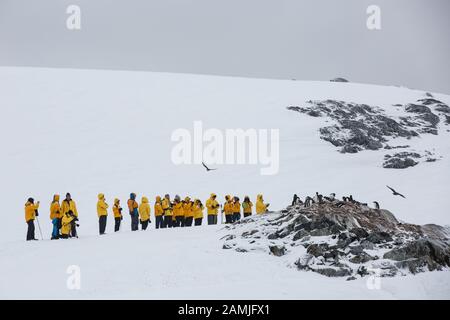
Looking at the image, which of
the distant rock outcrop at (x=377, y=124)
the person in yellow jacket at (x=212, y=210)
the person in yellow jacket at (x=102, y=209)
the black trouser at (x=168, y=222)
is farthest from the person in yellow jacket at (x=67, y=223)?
the distant rock outcrop at (x=377, y=124)

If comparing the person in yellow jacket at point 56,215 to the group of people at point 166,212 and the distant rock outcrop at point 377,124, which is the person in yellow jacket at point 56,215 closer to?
the group of people at point 166,212

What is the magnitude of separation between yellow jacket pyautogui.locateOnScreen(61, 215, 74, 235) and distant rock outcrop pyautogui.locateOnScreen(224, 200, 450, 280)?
548cm

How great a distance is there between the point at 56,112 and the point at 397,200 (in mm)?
28091

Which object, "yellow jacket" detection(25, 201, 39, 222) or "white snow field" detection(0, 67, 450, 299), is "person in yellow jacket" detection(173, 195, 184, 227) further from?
"yellow jacket" detection(25, 201, 39, 222)

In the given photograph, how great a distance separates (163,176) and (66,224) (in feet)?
50.6

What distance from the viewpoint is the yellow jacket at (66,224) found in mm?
17156

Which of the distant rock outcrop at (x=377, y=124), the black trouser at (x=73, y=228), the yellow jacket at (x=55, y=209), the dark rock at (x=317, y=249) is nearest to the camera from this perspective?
the dark rock at (x=317, y=249)

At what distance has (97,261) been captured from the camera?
42.4ft

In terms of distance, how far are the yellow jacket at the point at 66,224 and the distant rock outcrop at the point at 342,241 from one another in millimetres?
5485

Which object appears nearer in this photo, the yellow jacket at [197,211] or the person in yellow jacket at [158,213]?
the person in yellow jacket at [158,213]

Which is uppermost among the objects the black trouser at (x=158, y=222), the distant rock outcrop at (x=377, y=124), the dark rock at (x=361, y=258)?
the distant rock outcrop at (x=377, y=124)

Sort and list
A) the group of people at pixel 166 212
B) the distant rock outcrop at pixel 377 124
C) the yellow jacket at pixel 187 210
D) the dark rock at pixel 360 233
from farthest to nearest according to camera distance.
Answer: the distant rock outcrop at pixel 377 124, the yellow jacket at pixel 187 210, the group of people at pixel 166 212, the dark rock at pixel 360 233

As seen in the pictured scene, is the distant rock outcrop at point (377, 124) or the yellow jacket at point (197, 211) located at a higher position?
the distant rock outcrop at point (377, 124)

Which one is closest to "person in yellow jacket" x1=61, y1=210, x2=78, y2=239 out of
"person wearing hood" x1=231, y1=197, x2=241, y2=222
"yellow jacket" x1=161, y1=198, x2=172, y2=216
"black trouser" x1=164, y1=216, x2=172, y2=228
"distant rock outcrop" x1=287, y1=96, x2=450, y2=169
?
"yellow jacket" x1=161, y1=198, x2=172, y2=216
